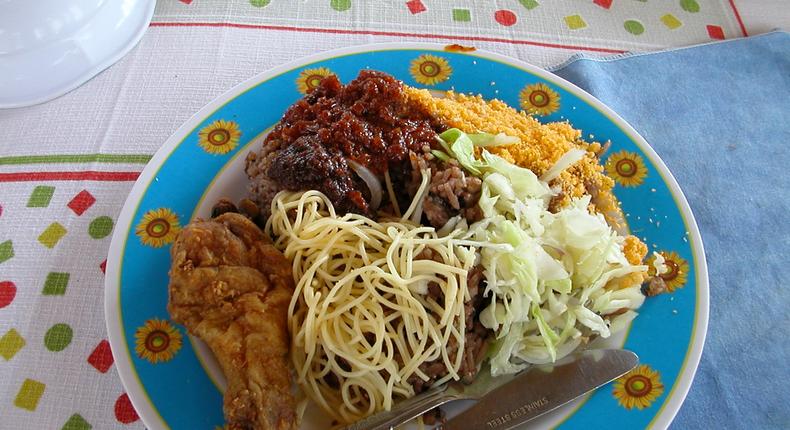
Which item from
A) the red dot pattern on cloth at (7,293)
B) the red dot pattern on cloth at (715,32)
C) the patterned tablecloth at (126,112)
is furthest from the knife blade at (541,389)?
the red dot pattern on cloth at (715,32)

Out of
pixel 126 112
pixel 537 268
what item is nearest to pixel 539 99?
pixel 537 268

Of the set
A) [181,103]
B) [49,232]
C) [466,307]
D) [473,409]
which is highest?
[466,307]

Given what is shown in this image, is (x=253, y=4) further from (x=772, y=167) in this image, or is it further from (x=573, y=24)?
(x=772, y=167)

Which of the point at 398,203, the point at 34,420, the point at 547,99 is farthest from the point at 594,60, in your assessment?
the point at 34,420

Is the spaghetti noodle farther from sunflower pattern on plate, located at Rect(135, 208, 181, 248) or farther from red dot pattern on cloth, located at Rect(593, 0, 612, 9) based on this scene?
red dot pattern on cloth, located at Rect(593, 0, 612, 9)

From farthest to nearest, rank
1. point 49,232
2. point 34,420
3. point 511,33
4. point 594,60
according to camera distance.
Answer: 1. point 511,33
2. point 594,60
3. point 49,232
4. point 34,420

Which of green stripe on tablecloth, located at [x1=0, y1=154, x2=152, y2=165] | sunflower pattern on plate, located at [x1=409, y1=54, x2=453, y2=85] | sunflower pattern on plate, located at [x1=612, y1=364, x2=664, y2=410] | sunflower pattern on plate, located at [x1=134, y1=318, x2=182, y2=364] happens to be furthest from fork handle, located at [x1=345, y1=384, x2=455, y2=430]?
green stripe on tablecloth, located at [x1=0, y1=154, x2=152, y2=165]

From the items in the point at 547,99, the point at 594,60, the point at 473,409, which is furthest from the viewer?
the point at 594,60

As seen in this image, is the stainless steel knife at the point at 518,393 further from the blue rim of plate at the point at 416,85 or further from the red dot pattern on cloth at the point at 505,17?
the red dot pattern on cloth at the point at 505,17
